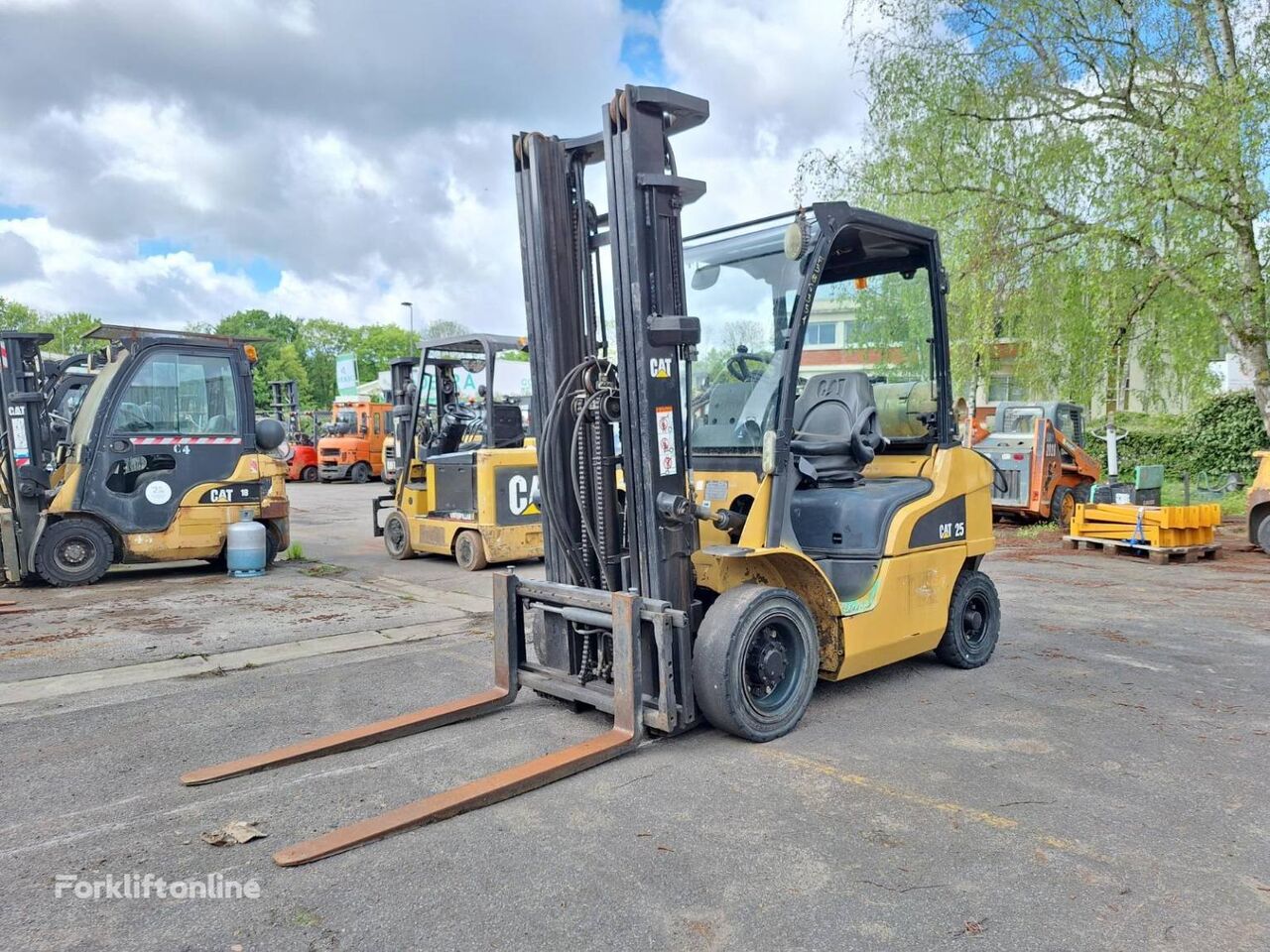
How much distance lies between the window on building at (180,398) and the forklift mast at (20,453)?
0.80 metres

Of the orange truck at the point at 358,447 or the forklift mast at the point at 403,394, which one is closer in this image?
the forklift mast at the point at 403,394

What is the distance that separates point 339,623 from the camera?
7.39m

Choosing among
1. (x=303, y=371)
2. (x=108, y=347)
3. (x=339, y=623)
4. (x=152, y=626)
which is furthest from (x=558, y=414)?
(x=303, y=371)

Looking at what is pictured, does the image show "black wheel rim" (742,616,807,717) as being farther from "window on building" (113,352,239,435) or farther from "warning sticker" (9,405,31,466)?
"warning sticker" (9,405,31,466)

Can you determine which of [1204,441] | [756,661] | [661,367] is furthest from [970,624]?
[1204,441]

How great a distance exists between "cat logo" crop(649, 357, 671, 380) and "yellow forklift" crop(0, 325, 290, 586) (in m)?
7.37

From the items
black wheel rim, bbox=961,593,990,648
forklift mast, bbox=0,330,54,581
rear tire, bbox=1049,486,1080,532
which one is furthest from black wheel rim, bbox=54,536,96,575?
rear tire, bbox=1049,486,1080,532

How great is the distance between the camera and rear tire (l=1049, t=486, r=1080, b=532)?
1430 cm

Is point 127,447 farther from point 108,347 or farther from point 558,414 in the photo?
point 558,414

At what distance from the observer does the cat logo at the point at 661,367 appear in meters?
4.20

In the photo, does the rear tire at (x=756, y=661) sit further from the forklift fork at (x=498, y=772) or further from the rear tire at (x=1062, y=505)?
the rear tire at (x=1062, y=505)

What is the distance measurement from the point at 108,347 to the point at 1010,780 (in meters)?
9.98

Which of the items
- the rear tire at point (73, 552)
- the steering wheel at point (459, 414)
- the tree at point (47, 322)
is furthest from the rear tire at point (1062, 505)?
the tree at point (47, 322)

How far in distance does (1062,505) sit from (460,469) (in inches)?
378
